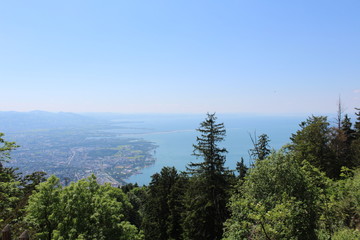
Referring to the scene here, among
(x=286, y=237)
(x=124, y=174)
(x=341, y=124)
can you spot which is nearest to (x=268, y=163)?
(x=286, y=237)

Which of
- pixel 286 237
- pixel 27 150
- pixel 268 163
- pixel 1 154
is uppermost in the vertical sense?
pixel 1 154

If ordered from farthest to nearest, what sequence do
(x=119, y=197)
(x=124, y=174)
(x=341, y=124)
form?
(x=124, y=174) < (x=341, y=124) < (x=119, y=197)

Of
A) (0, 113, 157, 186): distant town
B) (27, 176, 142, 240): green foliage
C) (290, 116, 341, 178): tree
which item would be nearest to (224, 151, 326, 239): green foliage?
(27, 176, 142, 240): green foliage

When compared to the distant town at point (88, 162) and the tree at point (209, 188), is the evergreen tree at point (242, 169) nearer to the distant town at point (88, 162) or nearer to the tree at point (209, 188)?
the tree at point (209, 188)

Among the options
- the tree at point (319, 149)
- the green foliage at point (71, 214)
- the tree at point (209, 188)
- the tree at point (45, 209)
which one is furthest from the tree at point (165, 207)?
the tree at point (319, 149)

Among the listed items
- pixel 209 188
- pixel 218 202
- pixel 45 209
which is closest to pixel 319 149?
pixel 218 202

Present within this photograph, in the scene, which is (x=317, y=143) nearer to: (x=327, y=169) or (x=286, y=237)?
(x=327, y=169)
